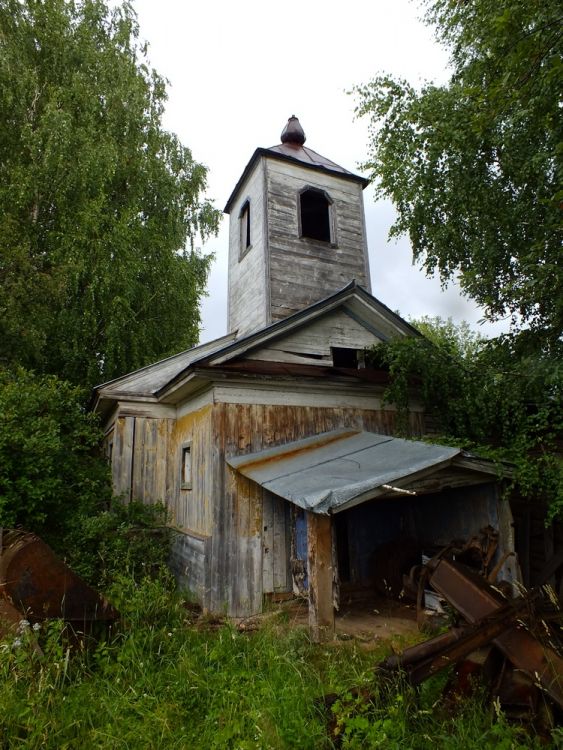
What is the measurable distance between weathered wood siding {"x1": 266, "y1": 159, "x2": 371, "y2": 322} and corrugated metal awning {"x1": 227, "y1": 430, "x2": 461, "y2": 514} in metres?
3.18

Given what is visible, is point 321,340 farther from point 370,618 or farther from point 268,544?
point 370,618

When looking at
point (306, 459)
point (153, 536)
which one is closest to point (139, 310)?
point (153, 536)

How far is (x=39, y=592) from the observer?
4.15 m

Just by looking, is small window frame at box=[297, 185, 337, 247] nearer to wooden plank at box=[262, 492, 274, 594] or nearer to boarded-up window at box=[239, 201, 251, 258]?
boarded-up window at box=[239, 201, 251, 258]

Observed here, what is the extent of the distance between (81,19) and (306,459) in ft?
61.7

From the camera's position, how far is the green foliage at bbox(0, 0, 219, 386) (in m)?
12.5

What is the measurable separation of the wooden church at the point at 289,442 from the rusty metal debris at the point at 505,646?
1540mm

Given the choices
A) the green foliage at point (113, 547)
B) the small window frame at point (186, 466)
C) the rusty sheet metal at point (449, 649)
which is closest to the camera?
the rusty sheet metal at point (449, 649)

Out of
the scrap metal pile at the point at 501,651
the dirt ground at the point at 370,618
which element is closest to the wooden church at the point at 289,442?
the dirt ground at the point at 370,618

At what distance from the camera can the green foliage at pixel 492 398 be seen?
20.5 feet

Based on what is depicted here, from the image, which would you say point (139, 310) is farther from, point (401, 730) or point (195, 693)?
point (401, 730)

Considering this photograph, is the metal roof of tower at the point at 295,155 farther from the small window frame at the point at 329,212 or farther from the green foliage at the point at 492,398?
the green foliage at the point at 492,398

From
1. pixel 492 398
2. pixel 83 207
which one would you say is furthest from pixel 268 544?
pixel 83 207

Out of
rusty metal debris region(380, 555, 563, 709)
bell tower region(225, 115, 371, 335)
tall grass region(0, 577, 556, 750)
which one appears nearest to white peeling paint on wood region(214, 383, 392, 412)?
bell tower region(225, 115, 371, 335)
